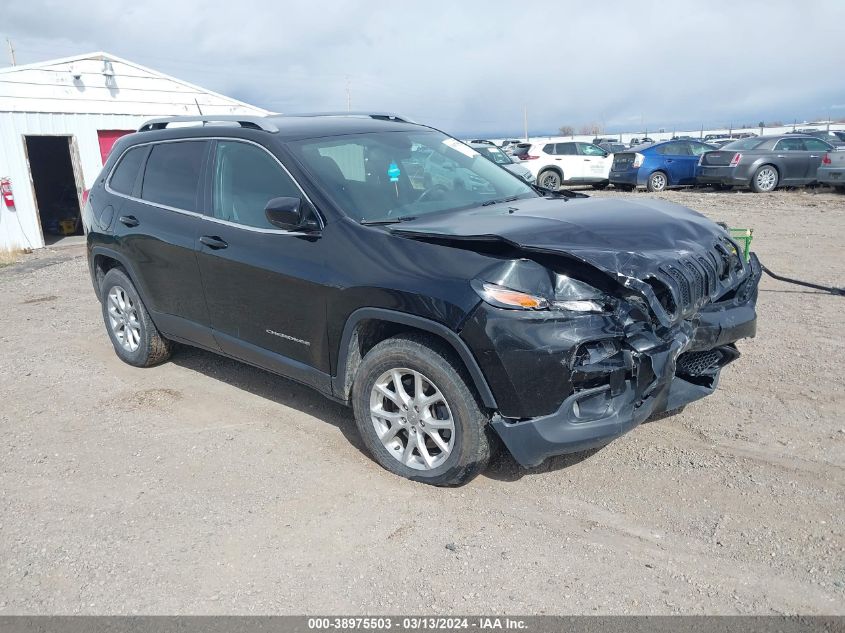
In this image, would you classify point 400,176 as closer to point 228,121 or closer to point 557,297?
point 228,121

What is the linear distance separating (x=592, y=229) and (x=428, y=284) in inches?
36.6

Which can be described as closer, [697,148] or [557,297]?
[557,297]

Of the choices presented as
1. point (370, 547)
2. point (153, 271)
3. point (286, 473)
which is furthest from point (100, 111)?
point (370, 547)

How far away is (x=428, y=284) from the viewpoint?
11.3 feet

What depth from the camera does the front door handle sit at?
177 inches

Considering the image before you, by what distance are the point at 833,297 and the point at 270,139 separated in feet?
18.5

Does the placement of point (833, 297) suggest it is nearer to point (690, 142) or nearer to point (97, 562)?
point (97, 562)

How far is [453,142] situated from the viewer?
523 cm

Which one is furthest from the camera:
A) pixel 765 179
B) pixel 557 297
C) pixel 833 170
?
pixel 765 179

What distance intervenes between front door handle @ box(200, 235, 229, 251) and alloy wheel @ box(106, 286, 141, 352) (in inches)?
55.0

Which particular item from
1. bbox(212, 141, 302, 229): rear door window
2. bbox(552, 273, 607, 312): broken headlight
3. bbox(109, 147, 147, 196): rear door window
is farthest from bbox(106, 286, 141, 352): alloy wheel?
bbox(552, 273, 607, 312): broken headlight

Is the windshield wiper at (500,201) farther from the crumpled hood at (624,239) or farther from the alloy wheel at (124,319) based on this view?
the alloy wheel at (124,319)

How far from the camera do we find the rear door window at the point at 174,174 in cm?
484

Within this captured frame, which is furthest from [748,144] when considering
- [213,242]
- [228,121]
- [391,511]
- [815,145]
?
[391,511]
